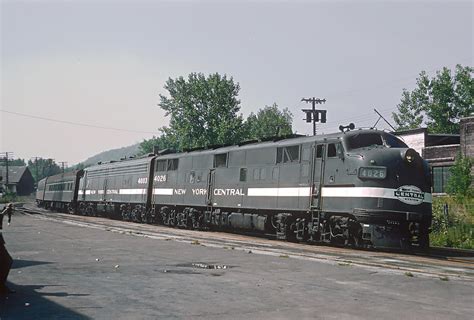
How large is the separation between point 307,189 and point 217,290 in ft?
37.5

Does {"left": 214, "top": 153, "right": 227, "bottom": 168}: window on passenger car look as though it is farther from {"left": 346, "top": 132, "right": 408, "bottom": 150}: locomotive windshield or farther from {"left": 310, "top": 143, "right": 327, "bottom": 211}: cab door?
{"left": 346, "top": 132, "right": 408, "bottom": 150}: locomotive windshield

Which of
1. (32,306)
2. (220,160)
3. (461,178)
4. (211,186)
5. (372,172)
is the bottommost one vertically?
(32,306)

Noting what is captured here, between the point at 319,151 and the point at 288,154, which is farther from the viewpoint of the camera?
the point at 288,154

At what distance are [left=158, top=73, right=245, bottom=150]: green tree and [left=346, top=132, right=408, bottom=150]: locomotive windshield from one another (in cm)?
5744

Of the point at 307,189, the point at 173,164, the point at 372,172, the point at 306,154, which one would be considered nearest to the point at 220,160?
the point at 173,164

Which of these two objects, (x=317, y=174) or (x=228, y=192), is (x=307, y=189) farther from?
(x=228, y=192)

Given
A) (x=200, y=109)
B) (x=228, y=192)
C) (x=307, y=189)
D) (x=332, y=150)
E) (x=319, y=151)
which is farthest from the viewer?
(x=200, y=109)

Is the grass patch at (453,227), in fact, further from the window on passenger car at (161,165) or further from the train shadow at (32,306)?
the train shadow at (32,306)

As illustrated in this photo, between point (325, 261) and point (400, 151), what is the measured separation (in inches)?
231

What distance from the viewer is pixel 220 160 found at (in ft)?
88.2

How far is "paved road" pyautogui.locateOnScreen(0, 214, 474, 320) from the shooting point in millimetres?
7430

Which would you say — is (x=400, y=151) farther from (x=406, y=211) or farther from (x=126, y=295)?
(x=126, y=295)

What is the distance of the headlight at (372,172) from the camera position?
56.5ft

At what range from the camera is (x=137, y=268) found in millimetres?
11977
